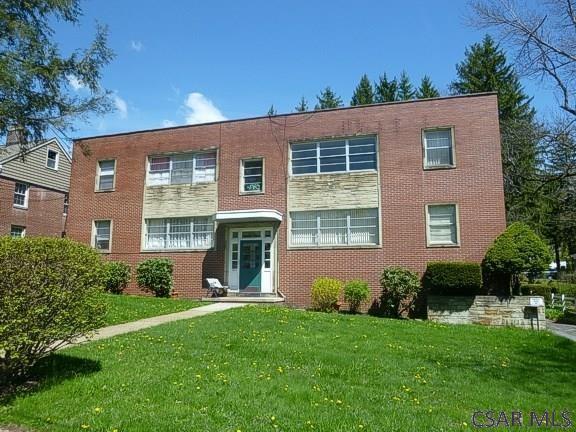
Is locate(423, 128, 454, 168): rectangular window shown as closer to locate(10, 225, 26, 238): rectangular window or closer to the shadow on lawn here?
the shadow on lawn

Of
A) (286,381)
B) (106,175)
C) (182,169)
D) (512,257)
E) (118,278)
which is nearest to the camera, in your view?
(286,381)

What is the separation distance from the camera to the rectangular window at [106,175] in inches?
852

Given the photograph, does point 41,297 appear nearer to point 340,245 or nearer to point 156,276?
point 340,245

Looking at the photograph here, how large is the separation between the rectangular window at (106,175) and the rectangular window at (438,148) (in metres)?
13.9

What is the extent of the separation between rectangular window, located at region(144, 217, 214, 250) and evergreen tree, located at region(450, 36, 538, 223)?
62.6ft

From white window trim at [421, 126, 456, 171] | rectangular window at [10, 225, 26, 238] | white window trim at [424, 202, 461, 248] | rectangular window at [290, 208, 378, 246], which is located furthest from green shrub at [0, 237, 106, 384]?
rectangular window at [10, 225, 26, 238]

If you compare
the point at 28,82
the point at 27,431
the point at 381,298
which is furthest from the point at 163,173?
the point at 27,431

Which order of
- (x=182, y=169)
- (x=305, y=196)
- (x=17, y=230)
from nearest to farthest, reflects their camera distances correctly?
1. (x=305, y=196)
2. (x=182, y=169)
3. (x=17, y=230)

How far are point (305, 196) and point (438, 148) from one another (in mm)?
5303

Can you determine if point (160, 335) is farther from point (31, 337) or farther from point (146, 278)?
point (146, 278)

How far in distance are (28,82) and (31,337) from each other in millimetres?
9590

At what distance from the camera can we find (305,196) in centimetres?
1838

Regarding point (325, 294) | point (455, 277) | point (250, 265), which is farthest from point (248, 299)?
point (455, 277)

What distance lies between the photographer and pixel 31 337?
18.6 feet
